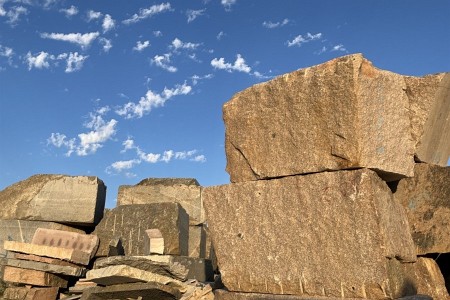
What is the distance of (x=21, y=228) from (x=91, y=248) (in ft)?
4.89

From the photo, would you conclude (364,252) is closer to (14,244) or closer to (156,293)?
(156,293)

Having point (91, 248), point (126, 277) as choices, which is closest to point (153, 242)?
point (91, 248)

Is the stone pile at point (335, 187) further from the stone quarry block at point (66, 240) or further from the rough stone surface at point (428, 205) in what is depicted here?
the stone quarry block at point (66, 240)

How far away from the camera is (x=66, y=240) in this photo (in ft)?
19.8

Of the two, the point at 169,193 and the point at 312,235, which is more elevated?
the point at 169,193

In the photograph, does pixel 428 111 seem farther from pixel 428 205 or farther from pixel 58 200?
pixel 58 200

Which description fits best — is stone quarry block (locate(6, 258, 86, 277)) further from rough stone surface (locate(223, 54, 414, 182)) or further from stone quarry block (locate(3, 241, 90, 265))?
rough stone surface (locate(223, 54, 414, 182))

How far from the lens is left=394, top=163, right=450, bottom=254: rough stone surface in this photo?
363 centimetres

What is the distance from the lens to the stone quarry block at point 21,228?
670cm

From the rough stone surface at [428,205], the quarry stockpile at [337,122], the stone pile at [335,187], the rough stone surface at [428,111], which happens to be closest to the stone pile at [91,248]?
the stone pile at [335,187]

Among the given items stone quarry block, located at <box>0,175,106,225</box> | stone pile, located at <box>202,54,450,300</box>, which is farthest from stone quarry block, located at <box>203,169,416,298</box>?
stone quarry block, located at <box>0,175,106,225</box>

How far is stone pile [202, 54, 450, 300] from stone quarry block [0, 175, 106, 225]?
136 inches

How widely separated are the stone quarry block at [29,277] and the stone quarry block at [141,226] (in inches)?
24.3

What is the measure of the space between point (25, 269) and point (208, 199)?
3.10 meters
